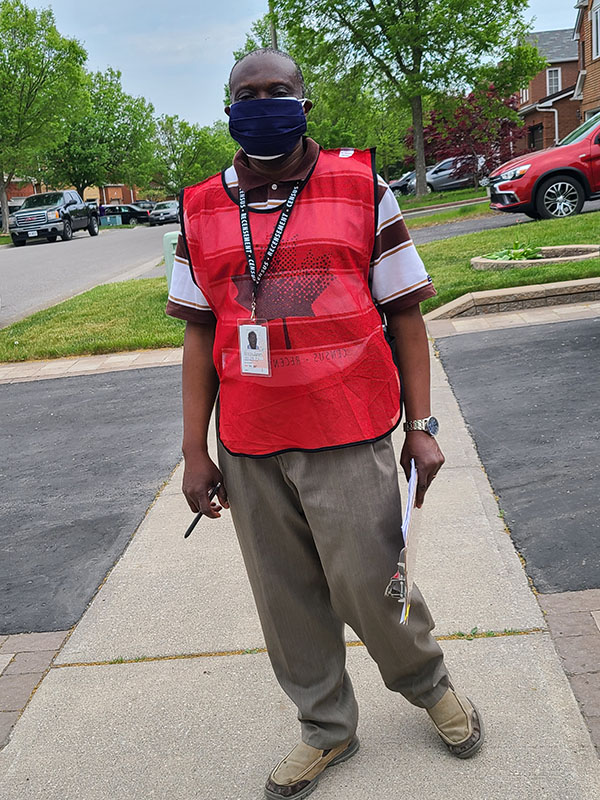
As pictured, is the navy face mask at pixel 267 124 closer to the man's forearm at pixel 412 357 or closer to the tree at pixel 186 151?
the man's forearm at pixel 412 357

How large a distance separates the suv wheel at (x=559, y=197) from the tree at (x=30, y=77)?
1227 inches

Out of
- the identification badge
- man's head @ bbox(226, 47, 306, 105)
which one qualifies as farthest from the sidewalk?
man's head @ bbox(226, 47, 306, 105)

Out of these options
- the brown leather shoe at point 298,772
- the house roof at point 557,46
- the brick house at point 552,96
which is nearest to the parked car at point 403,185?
the brick house at point 552,96

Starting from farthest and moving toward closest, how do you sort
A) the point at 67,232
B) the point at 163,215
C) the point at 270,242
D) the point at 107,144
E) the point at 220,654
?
the point at 107,144 < the point at 163,215 < the point at 67,232 < the point at 220,654 < the point at 270,242

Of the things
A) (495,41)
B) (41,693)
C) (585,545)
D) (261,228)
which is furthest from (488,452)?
(495,41)

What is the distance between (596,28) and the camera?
32031 millimetres

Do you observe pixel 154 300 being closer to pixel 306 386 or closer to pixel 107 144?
pixel 306 386

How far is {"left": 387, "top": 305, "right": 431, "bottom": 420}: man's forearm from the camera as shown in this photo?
228 centimetres

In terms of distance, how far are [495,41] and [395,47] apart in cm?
324

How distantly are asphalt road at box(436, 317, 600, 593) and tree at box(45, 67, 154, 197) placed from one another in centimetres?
5784

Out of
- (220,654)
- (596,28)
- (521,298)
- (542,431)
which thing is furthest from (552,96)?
(220,654)

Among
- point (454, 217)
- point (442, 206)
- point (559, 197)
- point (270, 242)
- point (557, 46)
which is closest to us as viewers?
point (270, 242)

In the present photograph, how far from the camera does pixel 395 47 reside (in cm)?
2842

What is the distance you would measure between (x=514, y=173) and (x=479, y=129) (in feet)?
59.3
